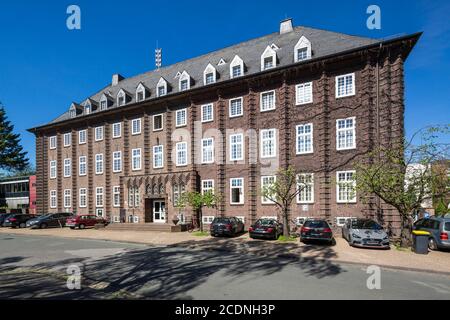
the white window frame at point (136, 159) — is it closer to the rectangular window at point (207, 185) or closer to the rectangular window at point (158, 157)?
the rectangular window at point (158, 157)

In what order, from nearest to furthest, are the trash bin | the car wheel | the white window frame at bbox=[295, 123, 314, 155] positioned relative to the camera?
1. the trash bin
2. the car wheel
3. the white window frame at bbox=[295, 123, 314, 155]

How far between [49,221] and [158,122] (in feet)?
51.3

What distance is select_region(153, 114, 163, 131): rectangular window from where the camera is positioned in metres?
31.9

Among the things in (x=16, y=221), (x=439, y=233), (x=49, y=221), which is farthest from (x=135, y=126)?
(x=439, y=233)

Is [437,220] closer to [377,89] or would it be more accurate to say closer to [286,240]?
[286,240]

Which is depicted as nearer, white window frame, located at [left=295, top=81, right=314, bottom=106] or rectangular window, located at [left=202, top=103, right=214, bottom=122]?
white window frame, located at [left=295, top=81, right=314, bottom=106]

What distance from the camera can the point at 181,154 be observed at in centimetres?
3028

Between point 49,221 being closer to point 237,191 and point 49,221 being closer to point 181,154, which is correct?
point 181,154

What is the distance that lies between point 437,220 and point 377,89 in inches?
388

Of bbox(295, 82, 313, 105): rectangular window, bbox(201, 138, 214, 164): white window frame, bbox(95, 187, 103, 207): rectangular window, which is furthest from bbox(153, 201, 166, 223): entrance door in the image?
bbox(295, 82, 313, 105): rectangular window

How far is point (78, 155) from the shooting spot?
38562mm

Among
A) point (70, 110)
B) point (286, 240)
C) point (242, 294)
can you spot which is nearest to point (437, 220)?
point (286, 240)

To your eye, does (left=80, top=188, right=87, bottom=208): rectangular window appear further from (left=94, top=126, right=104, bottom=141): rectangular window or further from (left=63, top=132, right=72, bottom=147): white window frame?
(left=63, top=132, right=72, bottom=147): white window frame

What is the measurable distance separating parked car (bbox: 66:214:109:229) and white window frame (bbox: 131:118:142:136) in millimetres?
9835
